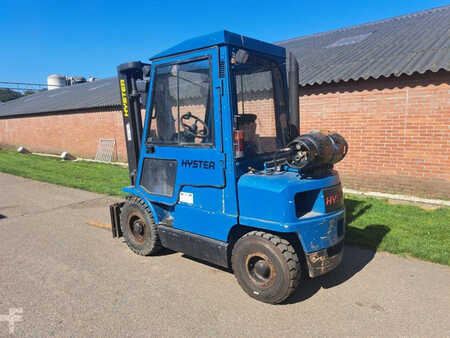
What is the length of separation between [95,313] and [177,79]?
2694 mm

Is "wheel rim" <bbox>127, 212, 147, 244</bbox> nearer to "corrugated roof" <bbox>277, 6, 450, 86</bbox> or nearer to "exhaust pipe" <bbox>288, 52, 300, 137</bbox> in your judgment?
"exhaust pipe" <bbox>288, 52, 300, 137</bbox>

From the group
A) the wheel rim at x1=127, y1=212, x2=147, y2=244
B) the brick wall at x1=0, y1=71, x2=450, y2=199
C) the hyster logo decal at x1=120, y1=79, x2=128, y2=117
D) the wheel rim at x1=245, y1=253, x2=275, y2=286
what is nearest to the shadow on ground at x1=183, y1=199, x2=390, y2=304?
the wheel rim at x1=245, y1=253, x2=275, y2=286

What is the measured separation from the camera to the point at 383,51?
30.5ft

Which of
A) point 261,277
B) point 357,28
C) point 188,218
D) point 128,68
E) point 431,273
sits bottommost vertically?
point 431,273

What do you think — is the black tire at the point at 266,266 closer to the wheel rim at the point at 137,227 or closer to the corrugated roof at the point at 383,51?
the wheel rim at the point at 137,227

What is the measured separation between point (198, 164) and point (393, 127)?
19.1 feet

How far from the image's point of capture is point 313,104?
29.8 feet

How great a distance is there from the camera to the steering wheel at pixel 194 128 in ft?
12.5

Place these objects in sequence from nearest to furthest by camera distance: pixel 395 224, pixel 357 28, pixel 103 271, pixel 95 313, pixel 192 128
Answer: pixel 95 313 < pixel 192 128 < pixel 103 271 < pixel 395 224 < pixel 357 28

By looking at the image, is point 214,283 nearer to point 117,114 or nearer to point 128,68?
point 128,68

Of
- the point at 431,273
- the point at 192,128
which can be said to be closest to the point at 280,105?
the point at 192,128

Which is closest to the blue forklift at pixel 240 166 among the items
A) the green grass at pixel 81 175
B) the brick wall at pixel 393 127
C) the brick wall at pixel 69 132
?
the brick wall at pixel 393 127

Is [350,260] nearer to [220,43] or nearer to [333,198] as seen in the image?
[333,198]

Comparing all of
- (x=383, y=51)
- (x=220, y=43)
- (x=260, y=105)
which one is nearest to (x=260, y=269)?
(x=260, y=105)
